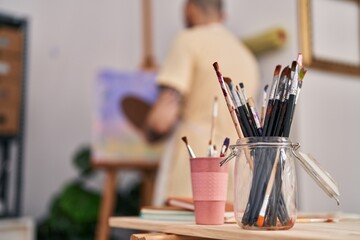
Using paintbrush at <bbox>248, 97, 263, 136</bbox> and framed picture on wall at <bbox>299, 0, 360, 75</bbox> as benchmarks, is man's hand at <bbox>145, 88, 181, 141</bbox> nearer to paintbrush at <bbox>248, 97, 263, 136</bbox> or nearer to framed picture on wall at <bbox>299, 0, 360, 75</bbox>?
framed picture on wall at <bbox>299, 0, 360, 75</bbox>

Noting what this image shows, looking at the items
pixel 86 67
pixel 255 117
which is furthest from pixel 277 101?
pixel 86 67

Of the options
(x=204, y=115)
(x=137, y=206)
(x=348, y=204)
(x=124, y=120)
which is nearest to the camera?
(x=204, y=115)

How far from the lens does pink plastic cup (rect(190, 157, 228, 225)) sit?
772 mm

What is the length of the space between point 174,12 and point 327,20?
1.22m

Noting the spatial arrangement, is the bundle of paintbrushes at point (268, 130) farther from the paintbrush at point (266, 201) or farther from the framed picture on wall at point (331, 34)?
the framed picture on wall at point (331, 34)

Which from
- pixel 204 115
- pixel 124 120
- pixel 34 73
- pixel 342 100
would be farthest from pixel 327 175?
pixel 34 73

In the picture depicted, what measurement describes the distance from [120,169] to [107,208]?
25 cm

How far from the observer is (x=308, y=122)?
A: 6.89ft

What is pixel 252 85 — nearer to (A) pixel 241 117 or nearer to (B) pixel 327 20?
(B) pixel 327 20

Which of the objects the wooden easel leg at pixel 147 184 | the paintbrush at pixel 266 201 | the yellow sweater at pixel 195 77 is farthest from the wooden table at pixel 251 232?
the wooden easel leg at pixel 147 184

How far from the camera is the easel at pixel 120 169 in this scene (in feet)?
7.77

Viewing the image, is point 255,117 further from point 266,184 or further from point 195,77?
point 195,77

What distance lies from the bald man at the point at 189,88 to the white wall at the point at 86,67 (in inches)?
23.5

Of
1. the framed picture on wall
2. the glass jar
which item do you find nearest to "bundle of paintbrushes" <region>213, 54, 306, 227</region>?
the glass jar
